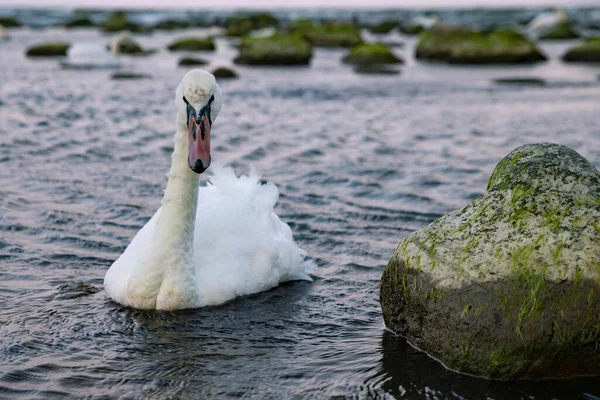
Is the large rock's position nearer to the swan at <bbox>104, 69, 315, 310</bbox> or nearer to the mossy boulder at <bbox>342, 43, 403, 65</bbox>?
the swan at <bbox>104, 69, 315, 310</bbox>

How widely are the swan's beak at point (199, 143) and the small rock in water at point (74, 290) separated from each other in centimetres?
180

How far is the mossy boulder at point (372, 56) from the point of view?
1145 inches

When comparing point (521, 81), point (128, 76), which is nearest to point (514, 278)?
point (521, 81)

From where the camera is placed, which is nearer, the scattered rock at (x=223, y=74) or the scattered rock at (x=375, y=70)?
the scattered rock at (x=223, y=74)

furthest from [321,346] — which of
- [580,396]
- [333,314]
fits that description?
[580,396]

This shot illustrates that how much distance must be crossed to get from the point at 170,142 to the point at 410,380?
9.15 metres

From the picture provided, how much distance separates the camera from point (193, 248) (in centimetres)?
731

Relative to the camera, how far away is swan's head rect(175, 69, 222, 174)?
21.0 feet

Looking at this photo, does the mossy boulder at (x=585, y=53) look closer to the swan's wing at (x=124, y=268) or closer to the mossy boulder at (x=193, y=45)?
the mossy boulder at (x=193, y=45)

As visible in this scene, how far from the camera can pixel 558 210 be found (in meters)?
6.05

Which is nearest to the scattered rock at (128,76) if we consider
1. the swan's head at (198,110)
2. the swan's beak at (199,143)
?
the swan's head at (198,110)

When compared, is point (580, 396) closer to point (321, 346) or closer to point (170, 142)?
point (321, 346)

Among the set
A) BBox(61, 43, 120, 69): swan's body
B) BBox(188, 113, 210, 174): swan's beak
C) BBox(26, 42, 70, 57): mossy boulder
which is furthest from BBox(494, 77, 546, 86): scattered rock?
BBox(188, 113, 210, 174): swan's beak

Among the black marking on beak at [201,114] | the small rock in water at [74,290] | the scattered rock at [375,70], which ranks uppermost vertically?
the black marking on beak at [201,114]
